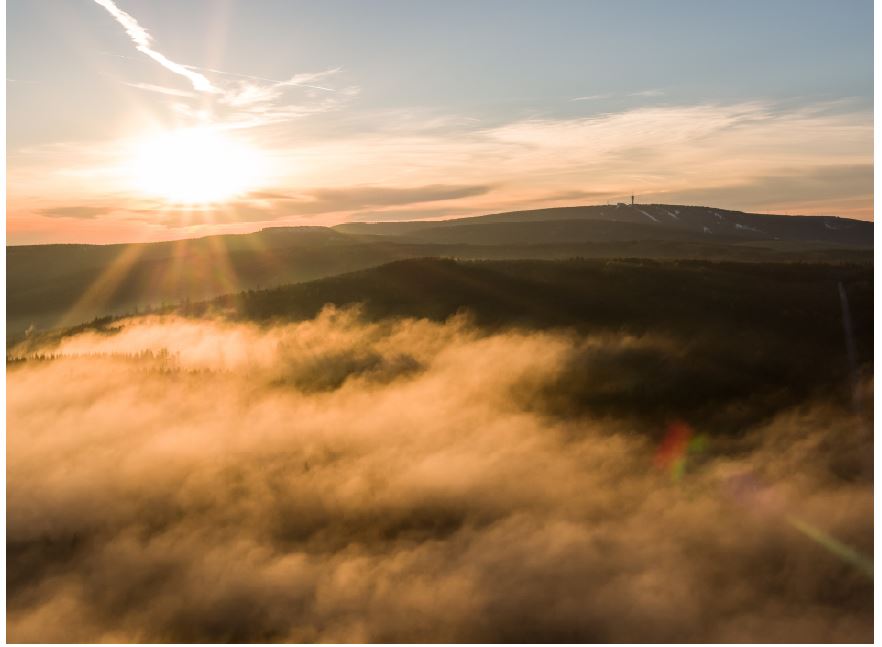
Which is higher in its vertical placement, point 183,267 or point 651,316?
point 183,267

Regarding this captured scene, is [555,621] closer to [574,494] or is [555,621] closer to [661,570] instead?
[661,570]

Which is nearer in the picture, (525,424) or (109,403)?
(525,424)

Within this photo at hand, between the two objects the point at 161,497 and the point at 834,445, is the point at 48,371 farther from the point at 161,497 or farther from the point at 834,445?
the point at 834,445

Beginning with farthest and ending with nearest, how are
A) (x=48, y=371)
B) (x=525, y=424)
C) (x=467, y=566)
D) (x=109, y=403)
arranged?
(x=48, y=371), (x=109, y=403), (x=525, y=424), (x=467, y=566)

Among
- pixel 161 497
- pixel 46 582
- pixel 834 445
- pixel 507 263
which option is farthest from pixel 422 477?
pixel 507 263

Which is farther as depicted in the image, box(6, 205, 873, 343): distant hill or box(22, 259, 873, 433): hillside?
box(6, 205, 873, 343): distant hill

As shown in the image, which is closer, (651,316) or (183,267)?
(651,316)

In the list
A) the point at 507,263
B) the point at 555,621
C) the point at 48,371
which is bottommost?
the point at 555,621

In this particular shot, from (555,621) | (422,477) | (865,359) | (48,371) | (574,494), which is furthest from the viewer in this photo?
(48,371)

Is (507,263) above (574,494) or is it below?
above

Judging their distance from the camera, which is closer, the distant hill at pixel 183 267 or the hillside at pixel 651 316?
the hillside at pixel 651 316
